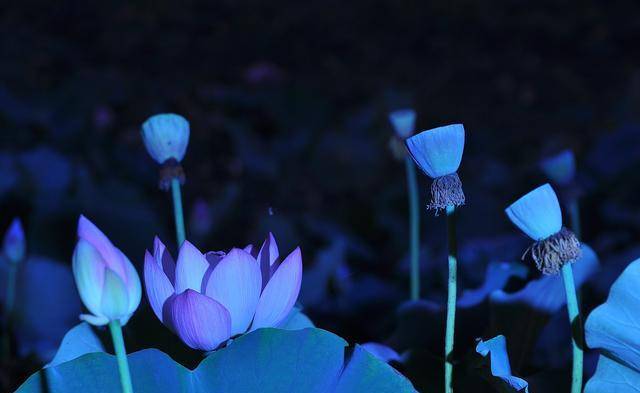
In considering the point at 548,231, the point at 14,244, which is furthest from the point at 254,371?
the point at 14,244

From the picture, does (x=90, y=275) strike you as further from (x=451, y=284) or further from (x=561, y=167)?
(x=561, y=167)

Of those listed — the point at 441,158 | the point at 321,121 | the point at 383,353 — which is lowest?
the point at 383,353

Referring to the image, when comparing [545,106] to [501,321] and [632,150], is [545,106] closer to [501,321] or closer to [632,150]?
[632,150]

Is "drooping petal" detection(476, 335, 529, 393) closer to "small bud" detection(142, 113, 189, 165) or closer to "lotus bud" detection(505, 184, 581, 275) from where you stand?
"lotus bud" detection(505, 184, 581, 275)

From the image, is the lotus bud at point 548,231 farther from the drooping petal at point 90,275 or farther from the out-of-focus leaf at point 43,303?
the out-of-focus leaf at point 43,303

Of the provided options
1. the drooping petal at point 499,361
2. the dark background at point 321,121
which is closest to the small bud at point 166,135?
the dark background at point 321,121

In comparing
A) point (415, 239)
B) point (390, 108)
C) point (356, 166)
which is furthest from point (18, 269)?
point (390, 108)

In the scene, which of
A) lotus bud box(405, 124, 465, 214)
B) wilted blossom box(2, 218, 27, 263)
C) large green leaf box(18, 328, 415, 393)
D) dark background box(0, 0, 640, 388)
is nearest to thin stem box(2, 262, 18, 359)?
wilted blossom box(2, 218, 27, 263)
